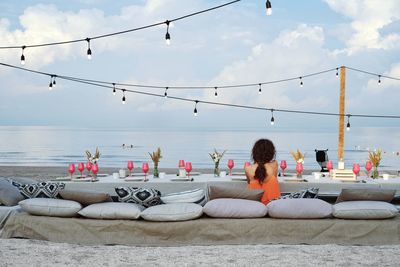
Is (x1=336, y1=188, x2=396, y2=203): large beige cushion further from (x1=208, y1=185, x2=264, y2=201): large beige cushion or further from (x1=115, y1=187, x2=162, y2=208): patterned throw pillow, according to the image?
(x1=115, y1=187, x2=162, y2=208): patterned throw pillow

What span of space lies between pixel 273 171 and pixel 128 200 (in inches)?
60.7

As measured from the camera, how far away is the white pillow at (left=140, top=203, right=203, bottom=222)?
4.48 m

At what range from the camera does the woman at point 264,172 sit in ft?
17.5

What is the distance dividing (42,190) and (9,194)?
39cm

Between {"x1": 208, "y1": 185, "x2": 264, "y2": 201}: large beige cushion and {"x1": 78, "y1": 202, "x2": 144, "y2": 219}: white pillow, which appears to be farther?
{"x1": 208, "y1": 185, "x2": 264, "y2": 201}: large beige cushion

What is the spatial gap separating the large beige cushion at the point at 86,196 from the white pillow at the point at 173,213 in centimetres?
39

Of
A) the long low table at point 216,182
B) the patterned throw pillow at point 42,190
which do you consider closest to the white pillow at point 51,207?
the patterned throw pillow at point 42,190

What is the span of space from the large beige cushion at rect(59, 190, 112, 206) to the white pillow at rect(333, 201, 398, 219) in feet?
6.31

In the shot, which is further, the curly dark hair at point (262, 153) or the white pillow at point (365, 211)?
the curly dark hair at point (262, 153)

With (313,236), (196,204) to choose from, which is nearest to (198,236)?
(196,204)

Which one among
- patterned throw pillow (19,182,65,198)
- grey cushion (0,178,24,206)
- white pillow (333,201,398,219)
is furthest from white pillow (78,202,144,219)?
white pillow (333,201,398,219)

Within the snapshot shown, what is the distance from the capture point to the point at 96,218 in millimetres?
4594

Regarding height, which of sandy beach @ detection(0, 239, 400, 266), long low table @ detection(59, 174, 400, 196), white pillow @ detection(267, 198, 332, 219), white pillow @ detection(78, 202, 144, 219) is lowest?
sandy beach @ detection(0, 239, 400, 266)

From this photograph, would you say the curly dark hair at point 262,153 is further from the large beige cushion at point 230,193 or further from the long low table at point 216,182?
the large beige cushion at point 230,193
